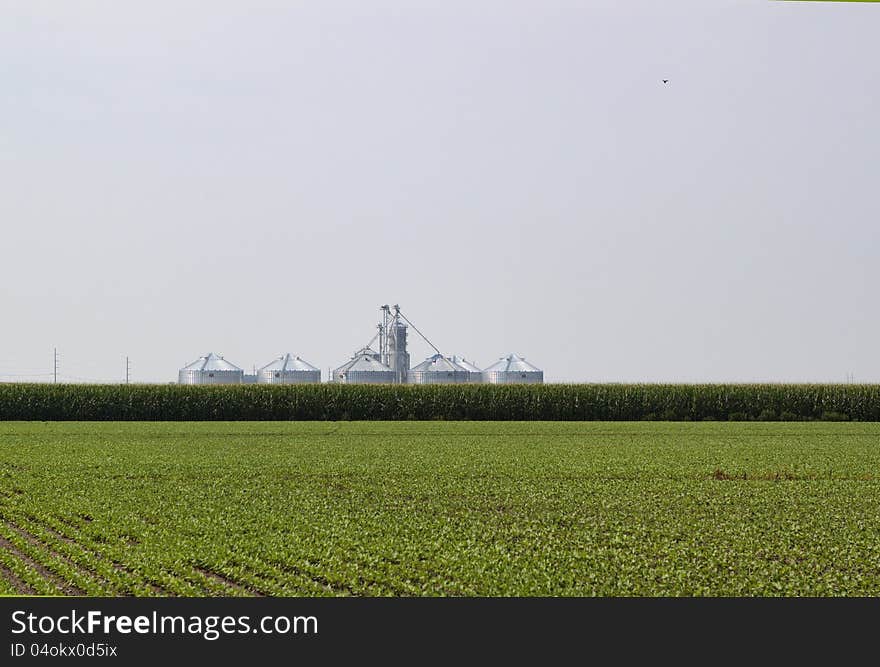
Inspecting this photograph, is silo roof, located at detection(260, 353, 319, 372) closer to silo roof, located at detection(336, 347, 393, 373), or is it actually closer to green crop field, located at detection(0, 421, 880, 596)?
silo roof, located at detection(336, 347, 393, 373)

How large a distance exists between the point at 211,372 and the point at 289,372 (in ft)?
16.5

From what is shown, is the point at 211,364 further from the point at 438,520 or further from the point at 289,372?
the point at 438,520

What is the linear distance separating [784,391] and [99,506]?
38.0 meters

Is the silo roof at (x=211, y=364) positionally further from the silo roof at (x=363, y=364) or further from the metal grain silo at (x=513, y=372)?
the metal grain silo at (x=513, y=372)

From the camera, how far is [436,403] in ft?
147

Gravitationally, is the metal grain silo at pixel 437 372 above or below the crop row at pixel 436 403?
above

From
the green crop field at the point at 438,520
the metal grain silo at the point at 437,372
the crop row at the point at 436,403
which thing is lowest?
the green crop field at the point at 438,520

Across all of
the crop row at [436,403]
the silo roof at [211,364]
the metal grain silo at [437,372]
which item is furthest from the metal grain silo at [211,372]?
the crop row at [436,403]

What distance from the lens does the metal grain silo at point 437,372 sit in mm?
60156

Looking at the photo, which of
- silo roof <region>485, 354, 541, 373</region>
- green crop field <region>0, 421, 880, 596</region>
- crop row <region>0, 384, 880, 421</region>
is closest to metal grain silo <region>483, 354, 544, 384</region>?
silo roof <region>485, 354, 541, 373</region>

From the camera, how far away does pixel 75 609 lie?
6617 millimetres

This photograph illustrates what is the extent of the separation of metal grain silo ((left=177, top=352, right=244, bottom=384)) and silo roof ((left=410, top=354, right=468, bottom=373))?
1177 cm

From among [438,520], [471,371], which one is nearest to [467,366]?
[471,371]

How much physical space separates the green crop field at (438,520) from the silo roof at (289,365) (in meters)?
36.1
